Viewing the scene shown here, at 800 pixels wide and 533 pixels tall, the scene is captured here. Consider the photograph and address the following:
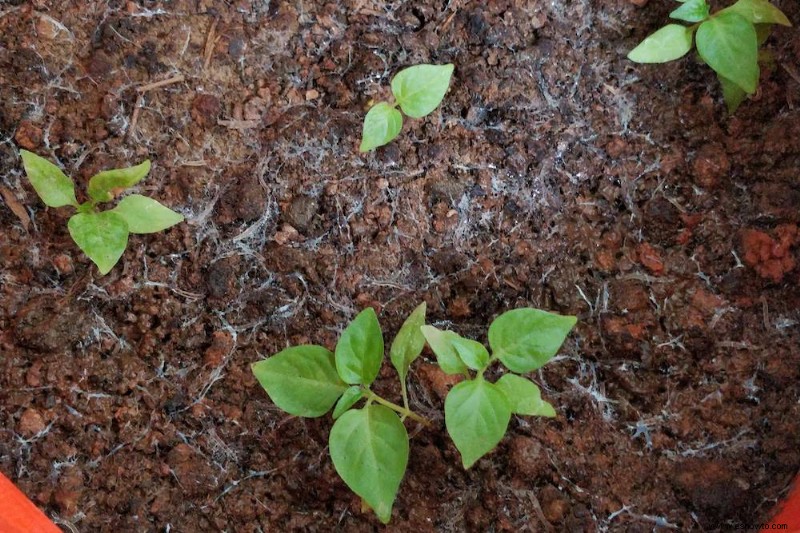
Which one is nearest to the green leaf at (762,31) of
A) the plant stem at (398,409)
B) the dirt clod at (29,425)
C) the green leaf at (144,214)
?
the plant stem at (398,409)

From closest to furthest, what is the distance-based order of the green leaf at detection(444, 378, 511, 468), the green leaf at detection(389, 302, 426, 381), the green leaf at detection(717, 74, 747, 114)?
the green leaf at detection(444, 378, 511, 468) < the green leaf at detection(389, 302, 426, 381) < the green leaf at detection(717, 74, 747, 114)

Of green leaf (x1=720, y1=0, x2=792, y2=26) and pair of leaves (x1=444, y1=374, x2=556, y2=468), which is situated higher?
green leaf (x1=720, y1=0, x2=792, y2=26)

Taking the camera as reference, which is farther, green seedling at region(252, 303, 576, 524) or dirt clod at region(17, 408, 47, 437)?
dirt clod at region(17, 408, 47, 437)

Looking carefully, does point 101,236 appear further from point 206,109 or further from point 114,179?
point 206,109

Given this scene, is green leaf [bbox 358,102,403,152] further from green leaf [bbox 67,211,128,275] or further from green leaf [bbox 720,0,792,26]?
green leaf [bbox 720,0,792,26]

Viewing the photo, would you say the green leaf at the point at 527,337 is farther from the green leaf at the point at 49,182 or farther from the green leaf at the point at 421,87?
the green leaf at the point at 49,182

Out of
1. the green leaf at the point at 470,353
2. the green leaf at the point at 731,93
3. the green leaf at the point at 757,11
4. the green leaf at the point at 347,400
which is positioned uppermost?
the green leaf at the point at 757,11

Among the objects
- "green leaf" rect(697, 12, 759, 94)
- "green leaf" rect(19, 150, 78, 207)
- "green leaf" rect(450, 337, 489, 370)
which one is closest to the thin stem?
"green leaf" rect(450, 337, 489, 370)
